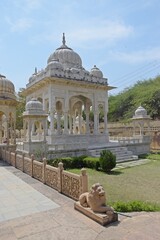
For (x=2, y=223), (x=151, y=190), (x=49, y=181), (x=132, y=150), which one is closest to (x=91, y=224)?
(x=2, y=223)

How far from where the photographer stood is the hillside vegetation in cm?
3844

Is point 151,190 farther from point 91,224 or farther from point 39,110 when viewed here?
point 39,110

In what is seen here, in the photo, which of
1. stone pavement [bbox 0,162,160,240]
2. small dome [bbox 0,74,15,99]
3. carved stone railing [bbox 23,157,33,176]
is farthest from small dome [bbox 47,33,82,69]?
stone pavement [bbox 0,162,160,240]

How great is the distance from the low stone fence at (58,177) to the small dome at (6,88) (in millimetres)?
5895

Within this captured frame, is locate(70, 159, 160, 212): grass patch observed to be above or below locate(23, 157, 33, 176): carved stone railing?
below

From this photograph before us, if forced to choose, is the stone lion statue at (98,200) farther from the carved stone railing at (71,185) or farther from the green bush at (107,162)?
the green bush at (107,162)

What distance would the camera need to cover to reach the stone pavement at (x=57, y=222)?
446cm

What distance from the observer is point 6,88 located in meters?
16.6

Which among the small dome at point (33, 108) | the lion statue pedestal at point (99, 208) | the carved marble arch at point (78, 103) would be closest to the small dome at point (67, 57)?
the carved marble arch at point (78, 103)

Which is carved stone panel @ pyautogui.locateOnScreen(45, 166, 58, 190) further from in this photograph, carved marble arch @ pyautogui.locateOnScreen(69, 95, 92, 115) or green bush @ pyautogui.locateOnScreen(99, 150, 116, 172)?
carved marble arch @ pyautogui.locateOnScreen(69, 95, 92, 115)

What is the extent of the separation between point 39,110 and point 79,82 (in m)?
5.89

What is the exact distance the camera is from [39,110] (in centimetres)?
1631

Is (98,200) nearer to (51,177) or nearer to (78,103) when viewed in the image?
(51,177)

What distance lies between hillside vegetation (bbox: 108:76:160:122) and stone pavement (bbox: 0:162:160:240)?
33.7 metres
